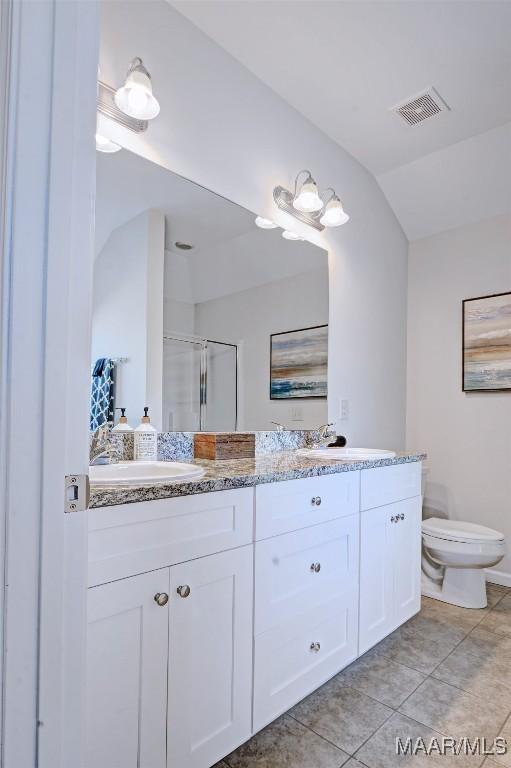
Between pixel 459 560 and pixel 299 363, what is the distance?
1.36m

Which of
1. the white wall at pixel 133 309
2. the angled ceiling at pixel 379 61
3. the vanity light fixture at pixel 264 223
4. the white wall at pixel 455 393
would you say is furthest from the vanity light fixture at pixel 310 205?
the white wall at pixel 455 393

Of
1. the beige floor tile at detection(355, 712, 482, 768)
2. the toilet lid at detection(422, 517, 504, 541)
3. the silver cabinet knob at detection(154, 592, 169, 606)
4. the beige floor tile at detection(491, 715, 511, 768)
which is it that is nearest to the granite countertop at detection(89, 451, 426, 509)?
the silver cabinet knob at detection(154, 592, 169, 606)

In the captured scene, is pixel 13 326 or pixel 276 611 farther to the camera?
pixel 276 611

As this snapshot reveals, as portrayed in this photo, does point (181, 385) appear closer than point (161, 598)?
No

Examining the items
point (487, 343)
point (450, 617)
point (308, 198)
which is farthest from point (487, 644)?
point (308, 198)

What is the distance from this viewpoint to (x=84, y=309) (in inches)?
26.5

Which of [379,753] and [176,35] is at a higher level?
[176,35]

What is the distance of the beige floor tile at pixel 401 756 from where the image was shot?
131cm

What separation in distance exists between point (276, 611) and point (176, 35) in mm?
2195

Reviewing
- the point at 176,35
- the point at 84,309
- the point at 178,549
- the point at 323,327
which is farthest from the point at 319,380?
the point at 84,309

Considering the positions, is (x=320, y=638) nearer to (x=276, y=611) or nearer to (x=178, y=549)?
(x=276, y=611)

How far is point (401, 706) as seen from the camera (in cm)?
156

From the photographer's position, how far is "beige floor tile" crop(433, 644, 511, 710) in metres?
1.65

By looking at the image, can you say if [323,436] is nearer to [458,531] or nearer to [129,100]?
[458,531]
